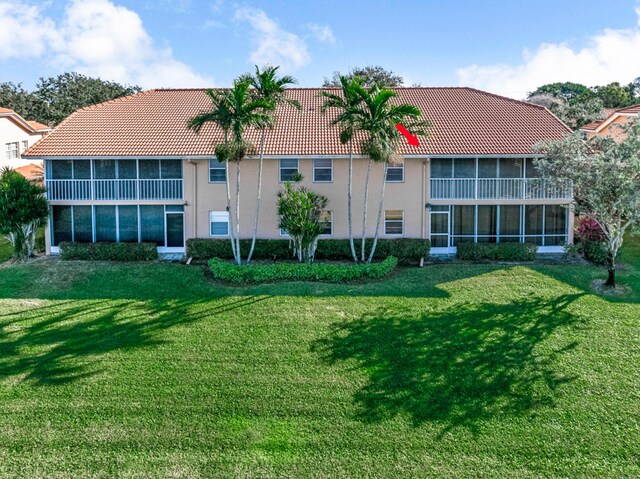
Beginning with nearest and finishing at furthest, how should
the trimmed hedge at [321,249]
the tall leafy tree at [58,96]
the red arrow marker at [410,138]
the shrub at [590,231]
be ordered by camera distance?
the trimmed hedge at [321,249]
the shrub at [590,231]
the red arrow marker at [410,138]
the tall leafy tree at [58,96]

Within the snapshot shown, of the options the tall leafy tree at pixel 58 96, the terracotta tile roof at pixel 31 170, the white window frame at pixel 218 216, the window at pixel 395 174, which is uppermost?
the tall leafy tree at pixel 58 96

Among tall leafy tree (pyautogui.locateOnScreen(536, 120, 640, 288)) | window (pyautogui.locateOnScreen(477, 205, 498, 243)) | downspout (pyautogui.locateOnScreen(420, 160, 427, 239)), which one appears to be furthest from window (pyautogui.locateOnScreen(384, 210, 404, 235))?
tall leafy tree (pyautogui.locateOnScreen(536, 120, 640, 288))

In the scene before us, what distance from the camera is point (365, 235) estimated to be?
24.6 meters

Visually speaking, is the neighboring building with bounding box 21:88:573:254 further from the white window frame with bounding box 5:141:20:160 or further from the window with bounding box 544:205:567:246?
the white window frame with bounding box 5:141:20:160

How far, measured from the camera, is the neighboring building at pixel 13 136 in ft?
123

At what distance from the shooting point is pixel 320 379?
13781 mm

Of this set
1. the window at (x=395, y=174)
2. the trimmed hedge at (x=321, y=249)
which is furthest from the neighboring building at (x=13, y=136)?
the window at (x=395, y=174)

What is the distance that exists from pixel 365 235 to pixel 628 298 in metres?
10.5

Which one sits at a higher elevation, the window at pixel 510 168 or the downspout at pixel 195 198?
the window at pixel 510 168

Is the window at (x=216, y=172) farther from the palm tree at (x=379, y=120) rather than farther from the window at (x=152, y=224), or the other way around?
the palm tree at (x=379, y=120)

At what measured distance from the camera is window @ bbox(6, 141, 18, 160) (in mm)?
38375

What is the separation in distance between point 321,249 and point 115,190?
31.5ft

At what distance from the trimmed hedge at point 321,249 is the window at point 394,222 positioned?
1.03 meters

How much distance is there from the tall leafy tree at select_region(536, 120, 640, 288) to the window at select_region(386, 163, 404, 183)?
6285 millimetres
